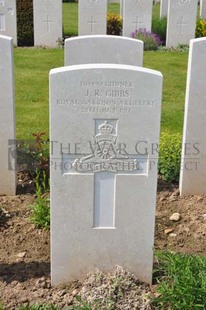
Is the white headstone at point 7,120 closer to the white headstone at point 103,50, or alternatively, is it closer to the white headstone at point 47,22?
the white headstone at point 103,50

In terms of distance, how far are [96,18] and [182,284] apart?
35.1ft

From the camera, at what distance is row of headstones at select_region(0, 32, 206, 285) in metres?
3.36

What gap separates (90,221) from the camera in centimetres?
367

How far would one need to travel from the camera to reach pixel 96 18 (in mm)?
13156

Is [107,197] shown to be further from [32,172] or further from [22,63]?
[22,63]

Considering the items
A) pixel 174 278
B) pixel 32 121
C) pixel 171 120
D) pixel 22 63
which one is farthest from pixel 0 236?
pixel 22 63

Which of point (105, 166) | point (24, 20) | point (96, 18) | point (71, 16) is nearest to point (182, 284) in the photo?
point (105, 166)

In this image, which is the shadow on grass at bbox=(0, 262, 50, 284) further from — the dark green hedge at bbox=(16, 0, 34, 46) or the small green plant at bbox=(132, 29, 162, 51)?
the dark green hedge at bbox=(16, 0, 34, 46)

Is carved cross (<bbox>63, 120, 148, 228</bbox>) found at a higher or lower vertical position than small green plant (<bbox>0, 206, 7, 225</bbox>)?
higher

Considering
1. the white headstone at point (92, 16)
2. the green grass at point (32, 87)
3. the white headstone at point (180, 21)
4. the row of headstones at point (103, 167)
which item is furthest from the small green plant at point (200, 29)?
the row of headstones at point (103, 167)

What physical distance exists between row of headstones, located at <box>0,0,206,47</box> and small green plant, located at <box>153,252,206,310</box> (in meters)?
10.3

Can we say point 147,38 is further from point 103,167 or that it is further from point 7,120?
point 103,167

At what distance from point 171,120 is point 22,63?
474cm

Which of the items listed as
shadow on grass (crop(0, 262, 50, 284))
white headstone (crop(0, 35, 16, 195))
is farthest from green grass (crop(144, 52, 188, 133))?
shadow on grass (crop(0, 262, 50, 284))
